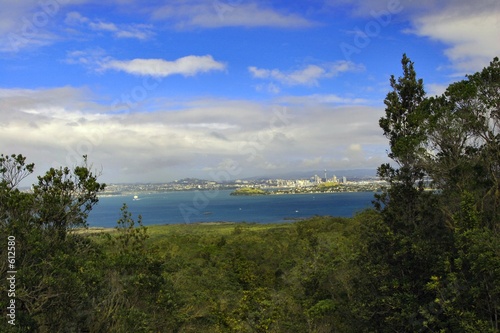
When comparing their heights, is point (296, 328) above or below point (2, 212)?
below

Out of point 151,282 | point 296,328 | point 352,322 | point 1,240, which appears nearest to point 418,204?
point 352,322

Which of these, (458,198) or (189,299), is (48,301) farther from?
(189,299)

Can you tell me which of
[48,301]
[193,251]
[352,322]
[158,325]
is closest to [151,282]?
[158,325]

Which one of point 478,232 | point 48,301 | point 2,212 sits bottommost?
point 48,301

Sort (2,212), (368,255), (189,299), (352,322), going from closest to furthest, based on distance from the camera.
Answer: (2,212) → (368,255) → (352,322) → (189,299)

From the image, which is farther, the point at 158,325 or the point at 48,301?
the point at 158,325

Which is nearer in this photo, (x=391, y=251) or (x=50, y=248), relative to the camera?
(x=50, y=248)

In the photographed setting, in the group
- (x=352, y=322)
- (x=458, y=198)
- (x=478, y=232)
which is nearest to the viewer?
(x=478, y=232)

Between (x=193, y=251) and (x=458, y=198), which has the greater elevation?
(x=458, y=198)

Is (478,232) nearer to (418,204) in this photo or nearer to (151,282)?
(418,204)
